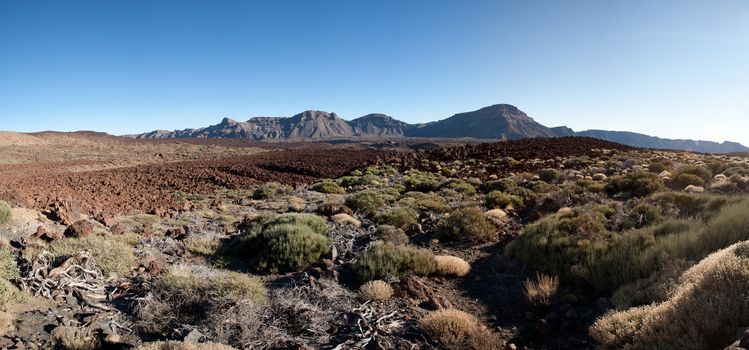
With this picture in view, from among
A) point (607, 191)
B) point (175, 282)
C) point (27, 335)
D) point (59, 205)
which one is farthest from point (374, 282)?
point (607, 191)

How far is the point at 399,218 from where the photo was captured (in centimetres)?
1181

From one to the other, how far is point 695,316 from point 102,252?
28.7ft

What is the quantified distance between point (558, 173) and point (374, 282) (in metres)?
16.9

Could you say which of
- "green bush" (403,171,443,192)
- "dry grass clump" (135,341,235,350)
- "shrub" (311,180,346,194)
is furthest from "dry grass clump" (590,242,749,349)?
"shrub" (311,180,346,194)

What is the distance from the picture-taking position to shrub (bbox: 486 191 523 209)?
1420 centimetres

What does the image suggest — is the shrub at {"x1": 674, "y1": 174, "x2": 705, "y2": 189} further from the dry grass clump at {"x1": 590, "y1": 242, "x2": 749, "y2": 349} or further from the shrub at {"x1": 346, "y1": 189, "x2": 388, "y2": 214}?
the dry grass clump at {"x1": 590, "y1": 242, "x2": 749, "y2": 349}

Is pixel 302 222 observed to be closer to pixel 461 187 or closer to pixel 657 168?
pixel 461 187

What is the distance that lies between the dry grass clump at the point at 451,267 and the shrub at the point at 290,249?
2423 mm

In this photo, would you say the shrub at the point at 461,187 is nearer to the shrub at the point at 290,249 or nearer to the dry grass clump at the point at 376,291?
the shrub at the point at 290,249

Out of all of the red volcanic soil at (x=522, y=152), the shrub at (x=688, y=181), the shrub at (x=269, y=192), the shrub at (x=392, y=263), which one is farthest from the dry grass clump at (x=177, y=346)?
the red volcanic soil at (x=522, y=152)

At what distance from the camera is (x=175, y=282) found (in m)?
6.19

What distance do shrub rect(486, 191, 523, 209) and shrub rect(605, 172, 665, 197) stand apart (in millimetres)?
Answer: 4052

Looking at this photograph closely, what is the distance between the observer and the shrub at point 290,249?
7863 mm

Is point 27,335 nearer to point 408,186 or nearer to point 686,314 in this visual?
point 686,314
